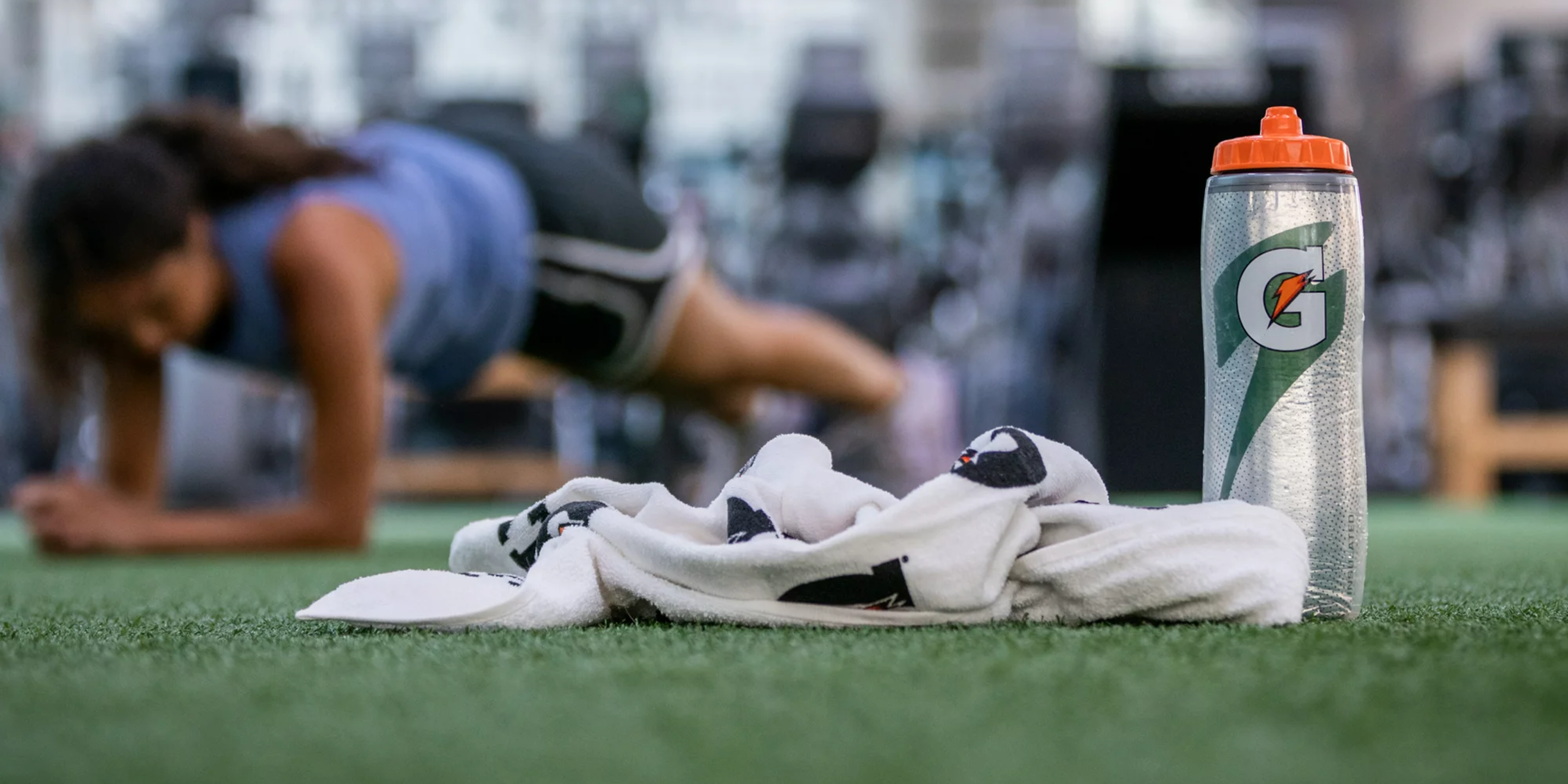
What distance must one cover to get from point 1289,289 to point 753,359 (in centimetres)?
156

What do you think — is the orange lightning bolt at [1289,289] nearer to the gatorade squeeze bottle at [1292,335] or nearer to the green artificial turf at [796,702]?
the gatorade squeeze bottle at [1292,335]

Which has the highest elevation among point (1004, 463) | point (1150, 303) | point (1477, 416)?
point (1004, 463)

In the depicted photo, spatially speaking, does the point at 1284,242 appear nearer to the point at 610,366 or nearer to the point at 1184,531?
the point at 1184,531

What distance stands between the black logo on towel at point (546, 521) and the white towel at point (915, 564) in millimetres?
25

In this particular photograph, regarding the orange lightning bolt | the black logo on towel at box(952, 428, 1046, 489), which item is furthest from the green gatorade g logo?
the black logo on towel at box(952, 428, 1046, 489)

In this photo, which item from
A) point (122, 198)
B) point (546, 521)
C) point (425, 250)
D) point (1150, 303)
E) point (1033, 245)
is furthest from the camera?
point (1033, 245)

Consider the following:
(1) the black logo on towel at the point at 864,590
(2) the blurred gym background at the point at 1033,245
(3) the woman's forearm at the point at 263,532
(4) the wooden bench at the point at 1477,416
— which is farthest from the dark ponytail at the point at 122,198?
(4) the wooden bench at the point at 1477,416

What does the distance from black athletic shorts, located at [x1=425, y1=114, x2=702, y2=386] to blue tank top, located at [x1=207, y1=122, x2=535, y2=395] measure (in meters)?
0.03

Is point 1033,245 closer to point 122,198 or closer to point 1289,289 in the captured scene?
point 122,198

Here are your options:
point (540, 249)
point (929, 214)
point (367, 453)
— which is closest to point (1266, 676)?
point (367, 453)

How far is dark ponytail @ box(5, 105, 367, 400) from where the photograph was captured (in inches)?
57.8

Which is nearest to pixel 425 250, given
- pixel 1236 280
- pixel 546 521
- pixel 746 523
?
pixel 546 521

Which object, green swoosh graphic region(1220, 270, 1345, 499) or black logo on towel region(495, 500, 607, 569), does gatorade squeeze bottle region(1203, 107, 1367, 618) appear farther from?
black logo on towel region(495, 500, 607, 569)

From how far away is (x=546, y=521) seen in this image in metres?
0.80
